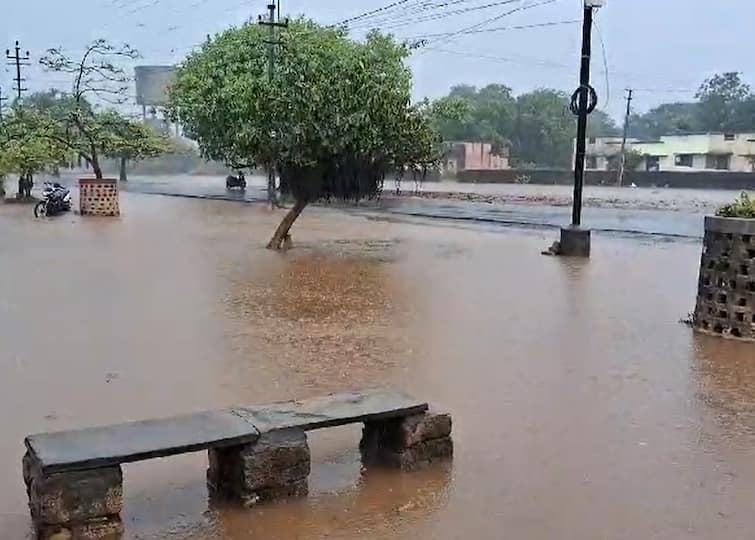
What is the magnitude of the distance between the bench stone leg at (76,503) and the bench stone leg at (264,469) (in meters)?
0.59

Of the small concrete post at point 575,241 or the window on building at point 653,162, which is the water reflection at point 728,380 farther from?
the window on building at point 653,162

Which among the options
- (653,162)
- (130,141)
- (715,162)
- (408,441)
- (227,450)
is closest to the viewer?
(227,450)

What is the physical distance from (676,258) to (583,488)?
11860 mm

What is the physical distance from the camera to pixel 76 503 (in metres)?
4.04

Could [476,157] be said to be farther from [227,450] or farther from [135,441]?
[135,441]

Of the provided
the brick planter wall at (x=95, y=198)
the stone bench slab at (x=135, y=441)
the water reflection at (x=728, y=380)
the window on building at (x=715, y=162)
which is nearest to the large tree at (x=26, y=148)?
the brick planter wall at (x=95, y=198)

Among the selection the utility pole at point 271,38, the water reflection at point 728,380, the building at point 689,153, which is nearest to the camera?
the water reflection at point 728,380

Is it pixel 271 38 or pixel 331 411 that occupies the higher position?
pixel 271 38

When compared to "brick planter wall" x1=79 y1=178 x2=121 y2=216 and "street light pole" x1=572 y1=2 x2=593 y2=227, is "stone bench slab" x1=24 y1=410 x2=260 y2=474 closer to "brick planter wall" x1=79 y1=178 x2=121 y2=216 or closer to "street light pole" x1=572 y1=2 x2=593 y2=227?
"street light pole" x1=572 y1=2 x2=593 y2=227

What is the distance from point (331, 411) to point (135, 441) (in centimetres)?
105

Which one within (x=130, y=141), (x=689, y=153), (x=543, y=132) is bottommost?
(x=130, y=141)

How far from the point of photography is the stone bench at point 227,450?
403cm

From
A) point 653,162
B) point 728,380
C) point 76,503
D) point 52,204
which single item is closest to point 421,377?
point 728,380

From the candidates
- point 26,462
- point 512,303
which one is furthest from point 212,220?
point 26,462
